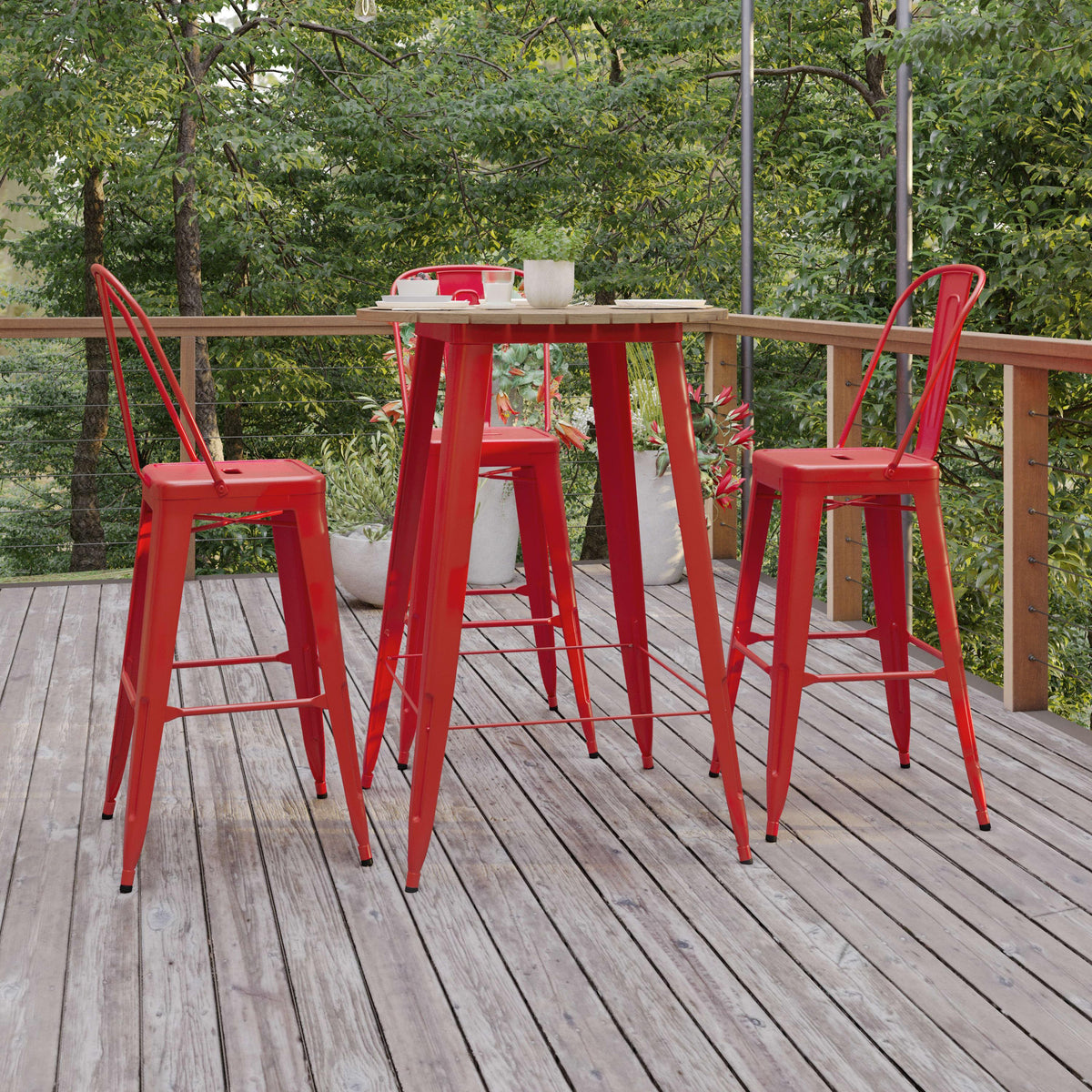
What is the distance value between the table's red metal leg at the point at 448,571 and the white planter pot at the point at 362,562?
79.9 inches

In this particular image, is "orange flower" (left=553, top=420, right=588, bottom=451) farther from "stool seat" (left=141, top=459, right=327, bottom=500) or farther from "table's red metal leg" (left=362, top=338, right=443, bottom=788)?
"stool seat" (left=141, top=459, right=327, bottom=500)

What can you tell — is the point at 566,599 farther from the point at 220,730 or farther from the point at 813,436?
the point at 813,436

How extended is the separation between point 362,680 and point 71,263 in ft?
31.1

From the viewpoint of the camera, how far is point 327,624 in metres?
2.30

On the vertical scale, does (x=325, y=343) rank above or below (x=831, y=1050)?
above

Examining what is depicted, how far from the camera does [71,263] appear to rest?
11.6 metres

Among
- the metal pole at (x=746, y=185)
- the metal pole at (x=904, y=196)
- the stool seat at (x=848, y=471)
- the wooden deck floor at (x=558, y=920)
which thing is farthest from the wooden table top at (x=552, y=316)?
the metal pole at (x=746, y=185)

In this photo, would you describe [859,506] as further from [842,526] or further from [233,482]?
[842,526]

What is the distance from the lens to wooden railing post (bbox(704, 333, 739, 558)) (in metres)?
4.87

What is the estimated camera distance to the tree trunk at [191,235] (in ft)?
29.0

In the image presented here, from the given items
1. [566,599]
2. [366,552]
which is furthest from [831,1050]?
[366,552]

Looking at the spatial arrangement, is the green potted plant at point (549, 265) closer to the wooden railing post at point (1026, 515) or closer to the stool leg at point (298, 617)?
the stool leg at point (298, 617)

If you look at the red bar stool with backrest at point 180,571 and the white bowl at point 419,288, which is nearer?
the red bar stool with backrest at point 180,571

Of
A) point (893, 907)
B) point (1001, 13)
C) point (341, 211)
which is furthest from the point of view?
point (341, 211)
